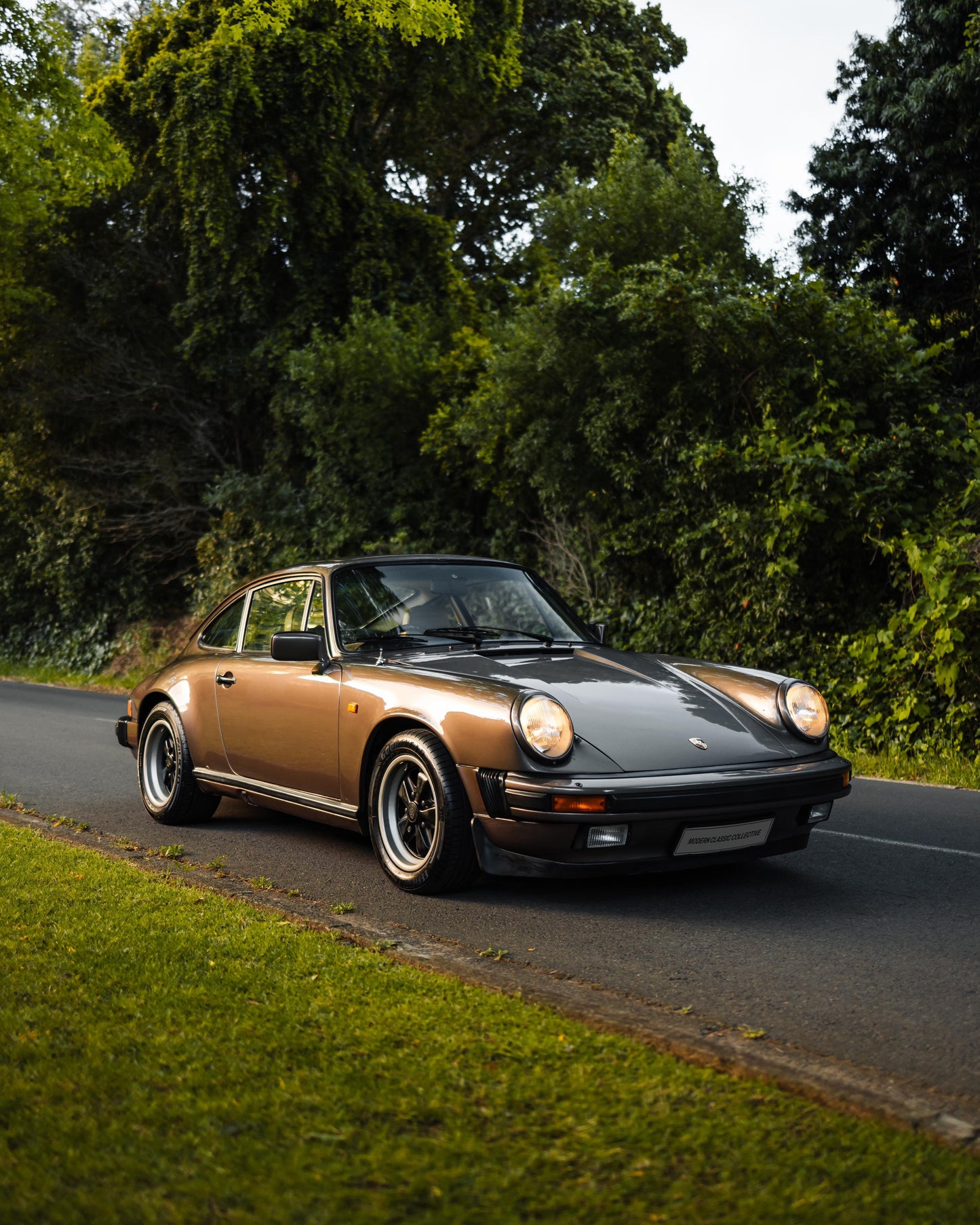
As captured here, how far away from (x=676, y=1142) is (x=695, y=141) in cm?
2523

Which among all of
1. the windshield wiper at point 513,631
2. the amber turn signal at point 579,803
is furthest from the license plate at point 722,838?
the windshield wiper at point 513,631

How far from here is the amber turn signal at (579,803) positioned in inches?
195

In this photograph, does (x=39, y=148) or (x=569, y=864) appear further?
(x=39, y=148)

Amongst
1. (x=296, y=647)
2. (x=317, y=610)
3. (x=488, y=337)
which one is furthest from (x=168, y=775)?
(x=488, y=337)

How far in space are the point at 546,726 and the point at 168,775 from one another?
11.5 feet

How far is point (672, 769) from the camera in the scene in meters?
5.18

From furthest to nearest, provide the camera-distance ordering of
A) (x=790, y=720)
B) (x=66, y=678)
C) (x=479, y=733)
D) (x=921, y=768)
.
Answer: (x=66, y=678), (x=921, y=768), (x=790, y=720), (x=479, y=733)

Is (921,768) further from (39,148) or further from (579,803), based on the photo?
(39,148)

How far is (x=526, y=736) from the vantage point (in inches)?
202

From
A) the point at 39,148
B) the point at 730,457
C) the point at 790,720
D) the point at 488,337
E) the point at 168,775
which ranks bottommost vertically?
the point at 168,775

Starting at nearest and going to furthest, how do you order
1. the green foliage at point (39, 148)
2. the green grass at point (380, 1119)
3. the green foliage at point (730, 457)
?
the green grass at point (380, 1119), the green foliage at point (730, 457), the green foliage at point (39, 148)

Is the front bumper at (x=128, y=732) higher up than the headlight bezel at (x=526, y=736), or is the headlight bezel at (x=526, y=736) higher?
the headlight bezel at (x=526, y=736)

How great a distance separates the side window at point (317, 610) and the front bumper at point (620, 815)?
171 centimetres

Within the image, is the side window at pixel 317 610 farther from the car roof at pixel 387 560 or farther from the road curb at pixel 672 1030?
the road curb at pixel 672 1030
